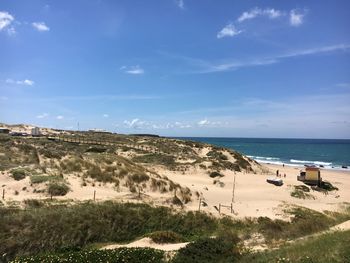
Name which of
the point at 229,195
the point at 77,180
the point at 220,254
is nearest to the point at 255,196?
the point at 229,195

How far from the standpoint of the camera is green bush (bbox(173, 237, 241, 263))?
51.2ft

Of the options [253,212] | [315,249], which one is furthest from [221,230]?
[315,249]

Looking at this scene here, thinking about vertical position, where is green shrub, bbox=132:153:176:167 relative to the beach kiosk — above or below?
above

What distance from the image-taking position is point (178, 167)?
53.6 metres

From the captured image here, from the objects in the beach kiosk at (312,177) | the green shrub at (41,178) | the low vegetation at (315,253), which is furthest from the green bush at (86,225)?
the beach kiosk at (312,177)

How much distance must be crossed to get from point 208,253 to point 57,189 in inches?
576

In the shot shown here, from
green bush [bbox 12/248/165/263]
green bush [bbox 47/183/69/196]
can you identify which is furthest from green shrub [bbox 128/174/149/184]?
green bush [bbox 12/248/165/263]

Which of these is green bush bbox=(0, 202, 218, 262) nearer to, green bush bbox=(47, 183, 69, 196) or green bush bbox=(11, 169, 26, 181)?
green bush bbox=(47, 183, 69, 196)

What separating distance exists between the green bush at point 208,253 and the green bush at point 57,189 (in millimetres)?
13212

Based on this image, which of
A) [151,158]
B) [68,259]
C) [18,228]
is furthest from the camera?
[151,158]

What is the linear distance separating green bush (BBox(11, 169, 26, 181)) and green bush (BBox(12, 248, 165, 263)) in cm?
1319

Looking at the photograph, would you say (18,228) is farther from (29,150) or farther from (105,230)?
(29,150)

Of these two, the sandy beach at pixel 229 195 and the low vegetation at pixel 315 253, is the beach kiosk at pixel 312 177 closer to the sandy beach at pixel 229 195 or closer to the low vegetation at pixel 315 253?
the sandy beach at pixel 229 195

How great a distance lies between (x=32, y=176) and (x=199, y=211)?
1283 cm
